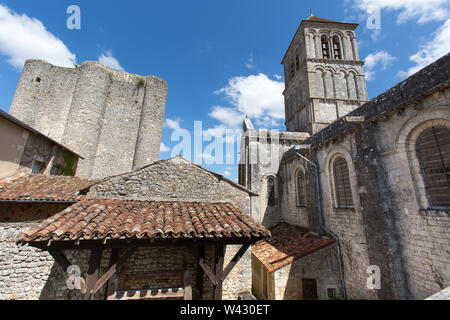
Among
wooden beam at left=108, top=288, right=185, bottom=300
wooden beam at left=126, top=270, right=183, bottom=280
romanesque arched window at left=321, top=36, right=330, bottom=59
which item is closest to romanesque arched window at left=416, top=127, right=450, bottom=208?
wooden beam at left=126, top=270, right=183, bottom=280

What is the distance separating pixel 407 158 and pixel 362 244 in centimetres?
344

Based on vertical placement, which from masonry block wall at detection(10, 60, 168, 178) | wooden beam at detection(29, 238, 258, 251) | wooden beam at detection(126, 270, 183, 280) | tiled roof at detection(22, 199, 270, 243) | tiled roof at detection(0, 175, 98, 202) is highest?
masonry block wall at detection(10, 60, 168, 178)

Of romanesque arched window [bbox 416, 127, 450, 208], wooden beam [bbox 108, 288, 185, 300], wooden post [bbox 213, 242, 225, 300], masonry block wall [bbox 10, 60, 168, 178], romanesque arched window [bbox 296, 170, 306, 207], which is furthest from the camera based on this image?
masonry block wall [bbox 10, 60, 168, 178]

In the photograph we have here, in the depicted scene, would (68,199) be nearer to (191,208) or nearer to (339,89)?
(191,208)

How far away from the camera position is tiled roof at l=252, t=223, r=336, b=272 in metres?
7.98

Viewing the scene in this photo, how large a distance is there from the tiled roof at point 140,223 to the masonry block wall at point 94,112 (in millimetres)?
11322

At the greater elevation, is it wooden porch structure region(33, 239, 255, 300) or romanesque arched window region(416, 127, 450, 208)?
romanesque arched window region(416, 127, 450, 208)

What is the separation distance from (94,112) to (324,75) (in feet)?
66.7

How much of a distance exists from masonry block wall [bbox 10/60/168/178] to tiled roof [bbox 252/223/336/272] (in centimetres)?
1179

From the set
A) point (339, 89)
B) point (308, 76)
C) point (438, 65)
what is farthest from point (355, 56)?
point (438, 65)

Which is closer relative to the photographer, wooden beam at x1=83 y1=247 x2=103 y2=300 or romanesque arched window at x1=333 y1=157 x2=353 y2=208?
wooden beam at x1=83 y1=247 x2=103 y2=300

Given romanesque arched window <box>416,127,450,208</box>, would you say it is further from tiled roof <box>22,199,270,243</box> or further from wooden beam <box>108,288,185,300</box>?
wooden beam <box>108,288,185,300</box>

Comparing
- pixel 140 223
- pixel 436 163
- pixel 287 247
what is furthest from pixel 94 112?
pixel 436 163

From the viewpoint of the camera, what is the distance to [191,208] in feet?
19.5
